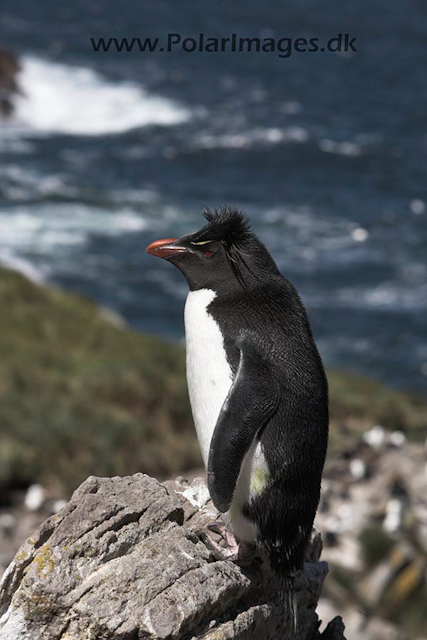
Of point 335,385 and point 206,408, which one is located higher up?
point 335,385

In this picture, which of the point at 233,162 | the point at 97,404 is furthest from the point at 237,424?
the point at 233,162

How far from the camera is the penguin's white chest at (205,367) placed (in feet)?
21.7

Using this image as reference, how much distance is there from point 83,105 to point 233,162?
1237cm

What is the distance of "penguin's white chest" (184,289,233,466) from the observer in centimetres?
662

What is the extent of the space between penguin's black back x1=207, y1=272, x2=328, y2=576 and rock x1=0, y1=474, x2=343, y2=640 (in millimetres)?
321

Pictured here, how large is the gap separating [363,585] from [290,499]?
699 centimetres

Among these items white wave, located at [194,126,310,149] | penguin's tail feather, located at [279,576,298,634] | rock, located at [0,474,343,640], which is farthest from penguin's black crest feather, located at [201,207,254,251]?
white wave, located at [194,126,310,149]

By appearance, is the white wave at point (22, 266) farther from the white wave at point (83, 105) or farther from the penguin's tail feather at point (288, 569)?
the penguin's tail feather at point (288, 569)

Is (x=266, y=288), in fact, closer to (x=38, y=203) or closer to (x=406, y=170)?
(x=38, y=203)

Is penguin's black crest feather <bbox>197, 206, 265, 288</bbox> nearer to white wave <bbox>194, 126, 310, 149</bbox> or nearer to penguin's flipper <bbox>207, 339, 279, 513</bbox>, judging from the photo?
penguin's flipper <bbox>207, 339, 279, 513</bbox>

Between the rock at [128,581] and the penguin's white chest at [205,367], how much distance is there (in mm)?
550

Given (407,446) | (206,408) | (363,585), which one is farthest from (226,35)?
(206,408)

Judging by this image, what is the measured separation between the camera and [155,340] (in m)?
29.1

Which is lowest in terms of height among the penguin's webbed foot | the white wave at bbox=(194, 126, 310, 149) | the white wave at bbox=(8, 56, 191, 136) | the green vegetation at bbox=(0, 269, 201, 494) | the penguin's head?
the penguin's webbed foot
